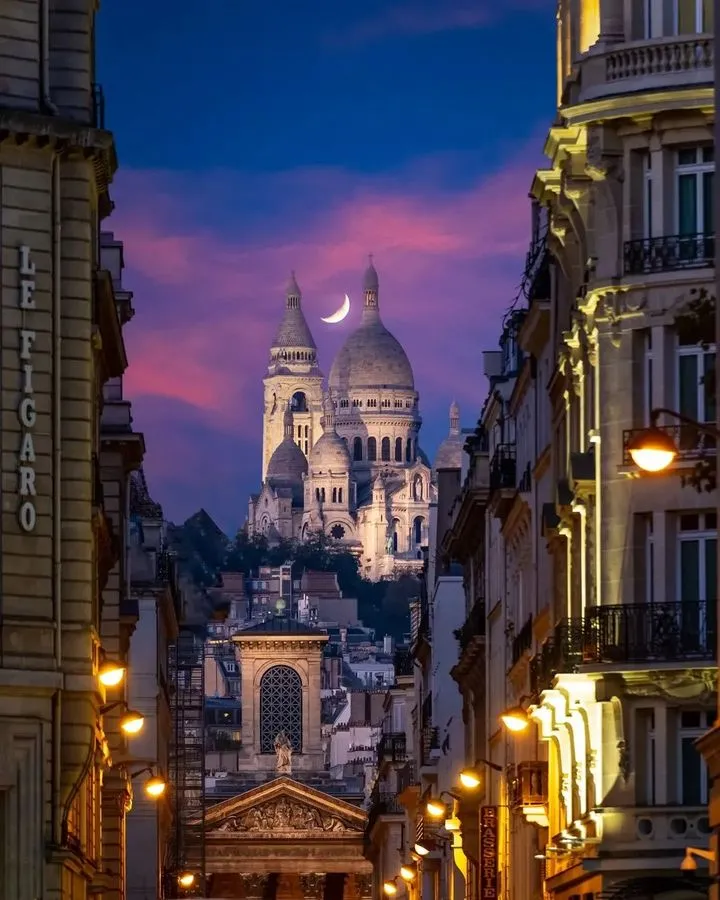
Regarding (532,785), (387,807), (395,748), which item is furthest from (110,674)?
(387,807)

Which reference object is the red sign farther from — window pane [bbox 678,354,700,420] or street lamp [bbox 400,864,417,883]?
street lamp [bbox 400,864,417,883]

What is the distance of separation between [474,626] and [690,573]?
115ft

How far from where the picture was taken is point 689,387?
41094mm

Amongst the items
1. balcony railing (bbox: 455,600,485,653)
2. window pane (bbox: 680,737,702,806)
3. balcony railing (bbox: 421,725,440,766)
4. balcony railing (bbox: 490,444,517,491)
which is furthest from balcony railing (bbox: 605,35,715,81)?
balcony railing (bbox: 421,725,440,766)

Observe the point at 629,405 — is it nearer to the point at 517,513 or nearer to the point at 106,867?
the point at 517,513

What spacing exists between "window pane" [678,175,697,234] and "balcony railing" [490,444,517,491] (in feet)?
72.2

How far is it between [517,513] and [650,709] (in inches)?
782

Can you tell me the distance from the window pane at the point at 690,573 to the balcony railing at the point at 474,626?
3298 centimetres

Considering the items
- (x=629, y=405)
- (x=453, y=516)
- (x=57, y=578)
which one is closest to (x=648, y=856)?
(x=629, y=405)

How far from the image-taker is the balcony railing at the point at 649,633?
40.7 m

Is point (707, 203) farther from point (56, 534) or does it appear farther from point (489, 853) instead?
point (489, 853)

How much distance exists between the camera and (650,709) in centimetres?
4141

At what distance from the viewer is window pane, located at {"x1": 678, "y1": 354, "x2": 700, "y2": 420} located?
135ft

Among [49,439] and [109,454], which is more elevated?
[109,454]
